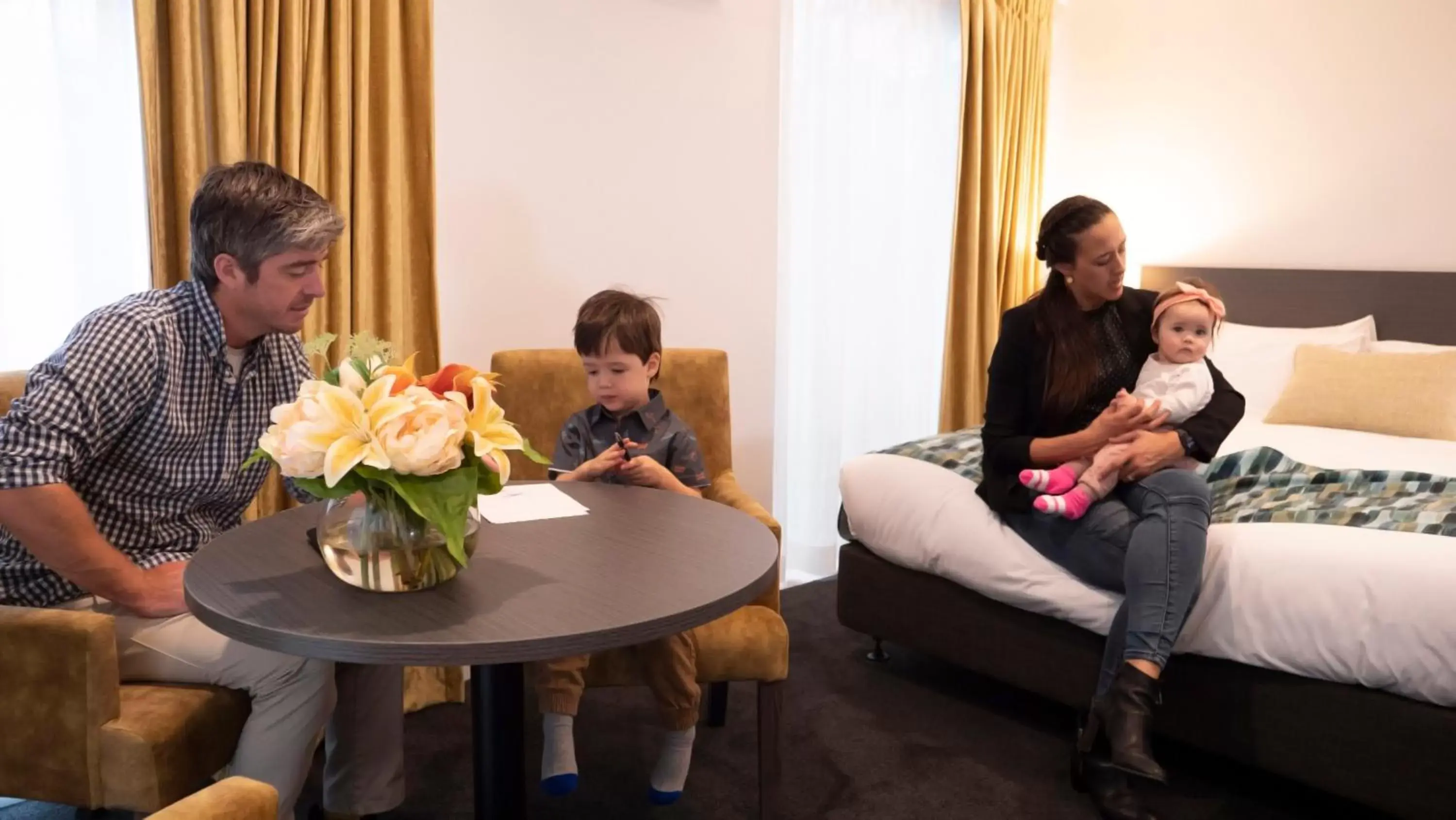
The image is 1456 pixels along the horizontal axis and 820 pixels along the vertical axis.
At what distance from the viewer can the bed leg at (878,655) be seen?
9.58 feet

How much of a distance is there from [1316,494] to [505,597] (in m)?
1.88

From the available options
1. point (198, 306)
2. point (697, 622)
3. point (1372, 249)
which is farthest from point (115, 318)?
point (1372, 249)

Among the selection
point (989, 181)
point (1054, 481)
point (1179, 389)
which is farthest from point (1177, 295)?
point (989, 181)

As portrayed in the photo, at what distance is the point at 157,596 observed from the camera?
1.60 m

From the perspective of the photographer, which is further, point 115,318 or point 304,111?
point 304,111

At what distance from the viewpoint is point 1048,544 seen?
91.2 inches

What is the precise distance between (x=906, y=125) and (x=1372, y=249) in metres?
1.82

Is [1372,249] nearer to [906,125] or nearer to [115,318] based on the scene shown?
[906,125]

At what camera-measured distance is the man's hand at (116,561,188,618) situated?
1.58 meters

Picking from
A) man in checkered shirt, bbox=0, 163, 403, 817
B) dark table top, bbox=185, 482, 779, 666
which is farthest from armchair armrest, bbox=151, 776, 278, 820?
man in checkered shirt, bbox=0, 163, 403, 817

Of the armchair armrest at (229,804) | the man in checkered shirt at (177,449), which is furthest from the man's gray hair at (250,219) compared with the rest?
the armchair armrest at (229,804)

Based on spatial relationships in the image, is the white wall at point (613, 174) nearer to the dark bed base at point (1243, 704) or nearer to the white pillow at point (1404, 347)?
the dark bed base at point (1243, 704)

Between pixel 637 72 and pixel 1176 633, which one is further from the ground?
pixel 637 72

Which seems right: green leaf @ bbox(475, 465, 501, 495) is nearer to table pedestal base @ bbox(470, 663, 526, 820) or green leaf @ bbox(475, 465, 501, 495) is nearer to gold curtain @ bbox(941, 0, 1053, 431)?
table pedestal base @ bbox(470, 663, 526, 820)
